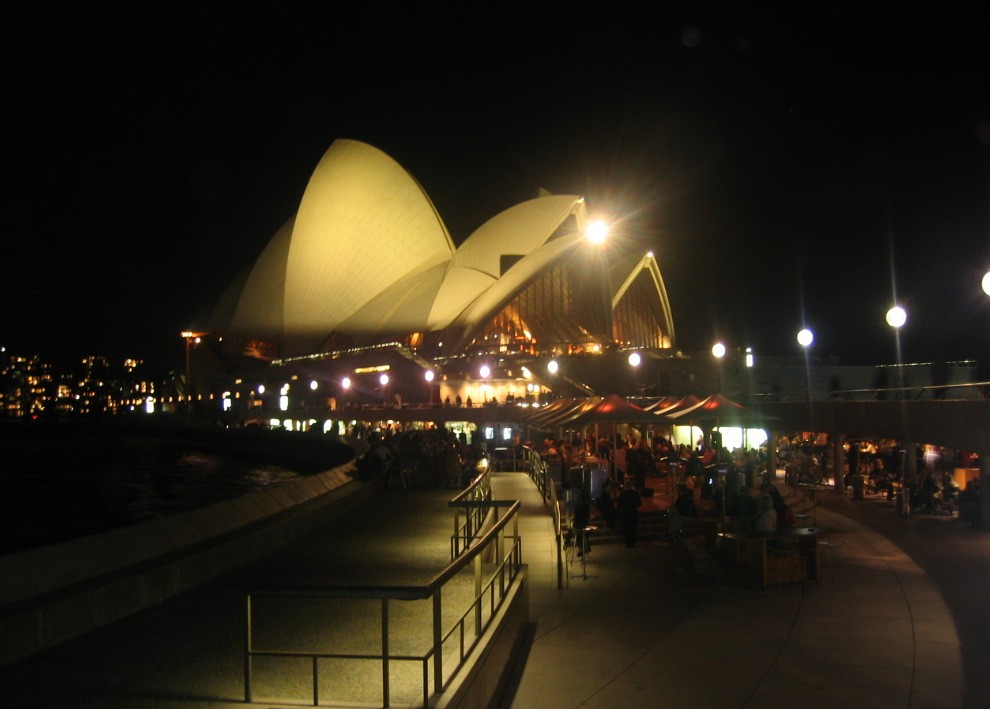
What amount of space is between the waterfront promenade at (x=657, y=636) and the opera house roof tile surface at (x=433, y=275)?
34.8 metres

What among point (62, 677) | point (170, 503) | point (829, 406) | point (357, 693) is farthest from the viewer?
point (170, 503)

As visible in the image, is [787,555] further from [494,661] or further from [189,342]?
[189,342]

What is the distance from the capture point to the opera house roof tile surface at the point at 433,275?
46312 mm

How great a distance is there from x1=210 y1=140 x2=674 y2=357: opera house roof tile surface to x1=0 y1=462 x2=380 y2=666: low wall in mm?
35464

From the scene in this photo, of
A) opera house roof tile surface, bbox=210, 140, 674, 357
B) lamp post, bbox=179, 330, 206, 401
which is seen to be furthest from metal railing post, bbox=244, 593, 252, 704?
lamp post, bbox=179, 330, 206, 401

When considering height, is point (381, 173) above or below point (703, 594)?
above

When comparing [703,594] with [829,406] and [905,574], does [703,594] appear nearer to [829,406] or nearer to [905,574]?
[905,574]

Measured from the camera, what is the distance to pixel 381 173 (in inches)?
1971

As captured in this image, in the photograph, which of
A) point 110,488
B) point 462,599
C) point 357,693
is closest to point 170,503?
point 110,488

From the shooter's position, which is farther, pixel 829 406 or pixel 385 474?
pixel 385 474

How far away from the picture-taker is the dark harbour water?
16422mm

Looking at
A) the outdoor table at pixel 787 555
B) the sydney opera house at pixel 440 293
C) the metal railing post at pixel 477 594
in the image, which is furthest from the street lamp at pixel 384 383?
the metal railing post at pixel 477 594

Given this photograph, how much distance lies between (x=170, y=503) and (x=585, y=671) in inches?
631

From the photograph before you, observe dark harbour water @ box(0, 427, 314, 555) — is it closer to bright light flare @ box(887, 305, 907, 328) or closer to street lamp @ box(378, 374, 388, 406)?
street lamp @ box(378, 374, 388, 406)
